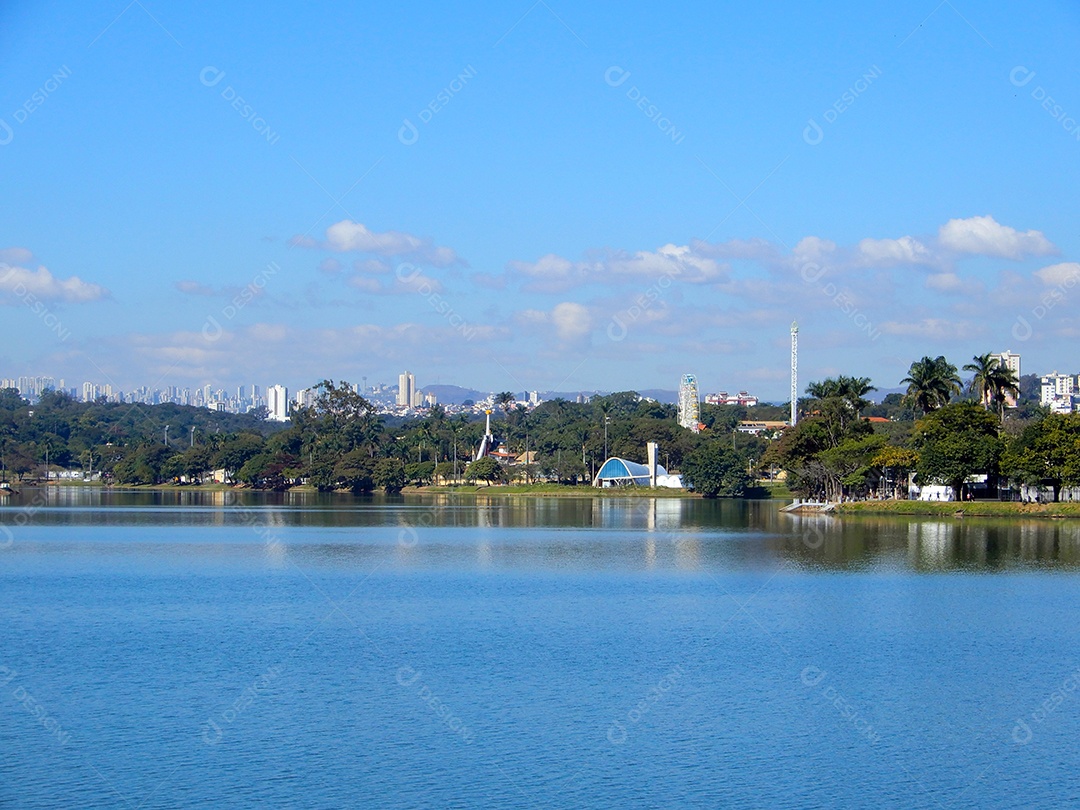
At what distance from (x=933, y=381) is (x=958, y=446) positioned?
34.1 ft

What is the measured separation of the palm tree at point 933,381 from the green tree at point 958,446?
548 cm

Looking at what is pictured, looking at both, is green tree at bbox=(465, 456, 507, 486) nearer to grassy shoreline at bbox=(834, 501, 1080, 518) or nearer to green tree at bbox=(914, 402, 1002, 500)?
grassy shoreline at bbox=(834, 501, 1080, 518)

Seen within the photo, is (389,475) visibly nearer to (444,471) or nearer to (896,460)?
(444,471)

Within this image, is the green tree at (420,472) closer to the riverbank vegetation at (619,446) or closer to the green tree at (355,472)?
the riverbank vegetation at (619,446)

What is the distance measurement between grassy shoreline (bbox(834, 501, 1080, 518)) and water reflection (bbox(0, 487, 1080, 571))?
6.15ft

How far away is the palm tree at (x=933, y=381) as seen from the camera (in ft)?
240

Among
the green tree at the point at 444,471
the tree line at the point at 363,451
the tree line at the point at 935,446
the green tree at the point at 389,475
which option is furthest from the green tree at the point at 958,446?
the green tree at the point at 444,471

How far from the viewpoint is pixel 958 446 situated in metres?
63.7

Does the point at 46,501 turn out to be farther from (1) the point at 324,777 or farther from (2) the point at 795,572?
(1) the point at 324,777

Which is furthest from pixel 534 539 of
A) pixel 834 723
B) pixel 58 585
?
pixel 834 723

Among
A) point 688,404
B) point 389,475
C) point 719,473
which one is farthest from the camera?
point 688,404

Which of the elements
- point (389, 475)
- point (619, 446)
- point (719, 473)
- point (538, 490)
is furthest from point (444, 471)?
point (719, 473)

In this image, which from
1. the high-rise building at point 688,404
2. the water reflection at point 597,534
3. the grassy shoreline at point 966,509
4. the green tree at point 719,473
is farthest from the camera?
the high-rise building at point 688,404

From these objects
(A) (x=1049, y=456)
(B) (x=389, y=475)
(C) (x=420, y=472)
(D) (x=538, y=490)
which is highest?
(A) (x=1049, y=456)
